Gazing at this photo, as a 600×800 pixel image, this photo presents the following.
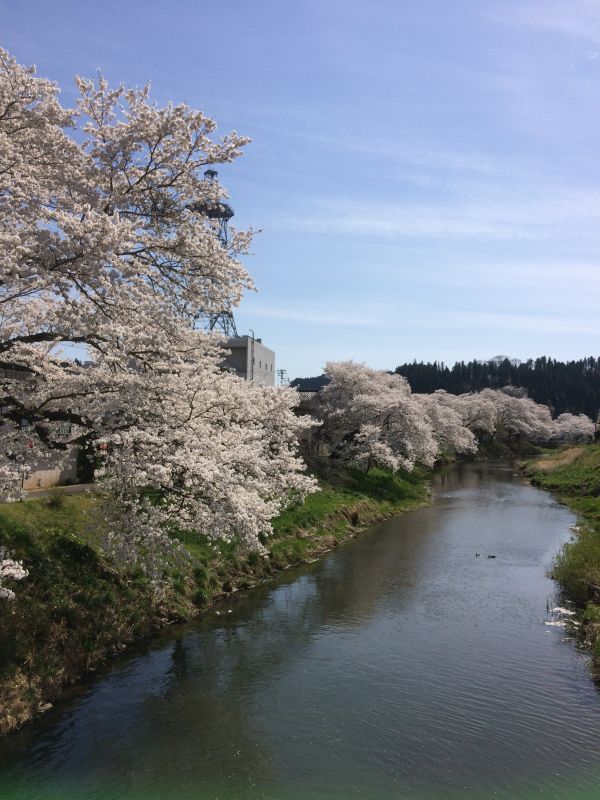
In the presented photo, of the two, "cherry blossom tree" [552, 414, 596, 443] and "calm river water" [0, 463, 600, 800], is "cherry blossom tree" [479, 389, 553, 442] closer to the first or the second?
"cherry blossom tree" [552, 414, 596, 443]

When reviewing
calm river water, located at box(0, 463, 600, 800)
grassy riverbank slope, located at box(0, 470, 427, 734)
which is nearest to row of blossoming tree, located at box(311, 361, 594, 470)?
grassy riverbank slope, located at box(0, 470, 427, 734)

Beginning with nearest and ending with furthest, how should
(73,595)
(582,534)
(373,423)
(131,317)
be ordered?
(131,317)
(73,595)
(582,534)
(373,423)

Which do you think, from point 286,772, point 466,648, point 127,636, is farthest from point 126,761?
point 466,648

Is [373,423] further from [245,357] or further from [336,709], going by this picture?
[336,709]

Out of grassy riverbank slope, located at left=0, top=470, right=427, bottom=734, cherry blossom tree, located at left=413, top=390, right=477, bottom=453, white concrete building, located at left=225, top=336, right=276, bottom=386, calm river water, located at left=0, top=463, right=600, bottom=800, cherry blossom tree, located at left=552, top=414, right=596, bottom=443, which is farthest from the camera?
cherry blossom tree, located at left=552, top=414, right=596, bottom=443

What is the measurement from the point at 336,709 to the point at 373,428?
137ft

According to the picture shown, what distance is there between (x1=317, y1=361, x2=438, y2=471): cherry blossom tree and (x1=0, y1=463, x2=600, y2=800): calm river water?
98.2 ft

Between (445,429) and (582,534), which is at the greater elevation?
(445,429)

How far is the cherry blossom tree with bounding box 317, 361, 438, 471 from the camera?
5650 cm

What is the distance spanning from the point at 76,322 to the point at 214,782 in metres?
10.5

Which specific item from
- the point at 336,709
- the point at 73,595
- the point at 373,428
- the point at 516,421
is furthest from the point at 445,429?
the point at 336,709

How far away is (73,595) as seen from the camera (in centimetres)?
1912

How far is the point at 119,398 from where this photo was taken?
52.5 ft

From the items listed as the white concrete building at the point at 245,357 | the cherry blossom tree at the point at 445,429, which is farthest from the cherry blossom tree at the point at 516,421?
the white concrete building at the point at 245,357
